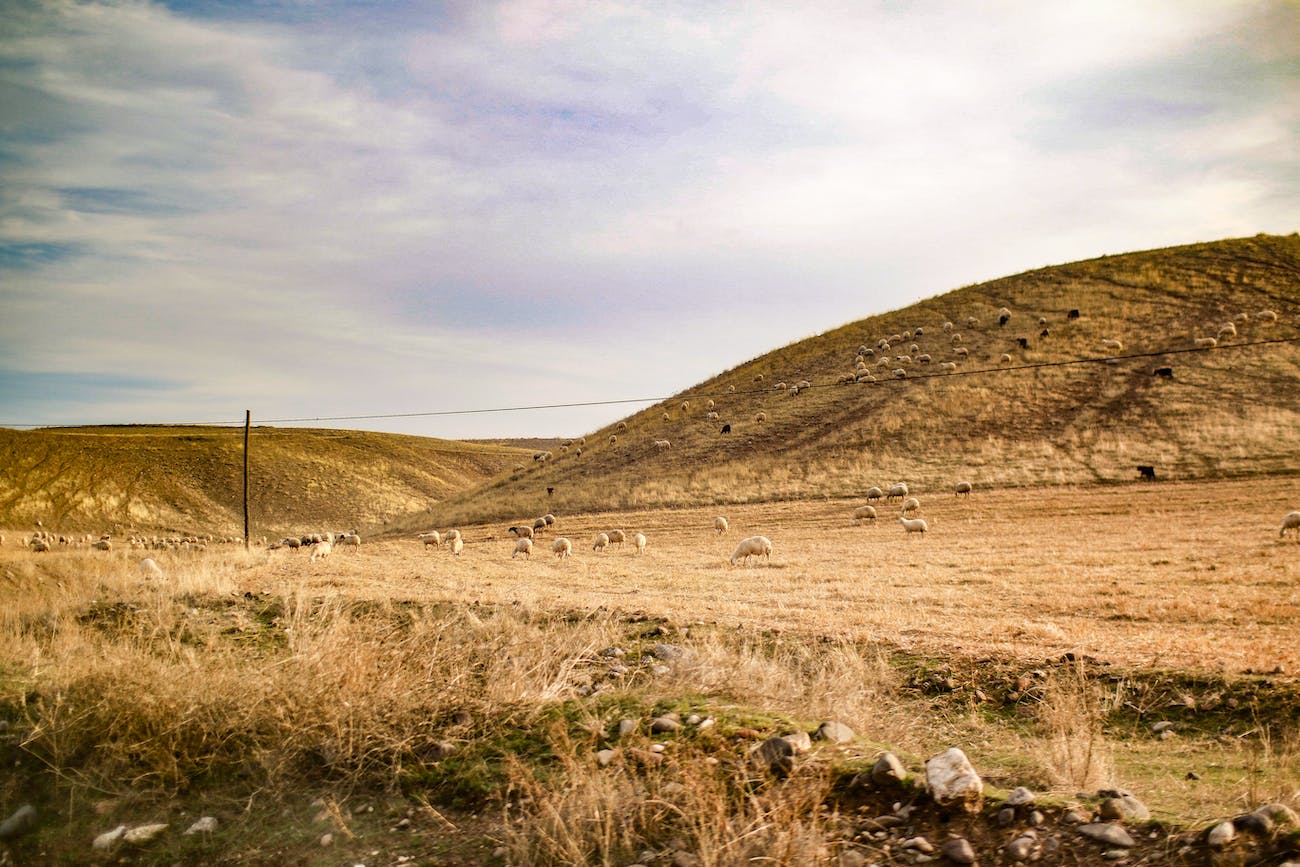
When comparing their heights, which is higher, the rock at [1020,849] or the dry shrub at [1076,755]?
the rock at [1020,849]

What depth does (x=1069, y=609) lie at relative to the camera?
13.8 meters

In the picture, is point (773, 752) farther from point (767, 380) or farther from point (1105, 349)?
point (767, 380)

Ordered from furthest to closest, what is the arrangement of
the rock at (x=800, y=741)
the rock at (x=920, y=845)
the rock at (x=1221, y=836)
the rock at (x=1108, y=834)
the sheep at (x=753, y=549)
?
the sheep at (x=753, y=549)
the rock at (x=800, y=741)
the rock at (x=920, y=845)
the rock at (x=1108, y=834)
the rock at (x=1221, y=836)

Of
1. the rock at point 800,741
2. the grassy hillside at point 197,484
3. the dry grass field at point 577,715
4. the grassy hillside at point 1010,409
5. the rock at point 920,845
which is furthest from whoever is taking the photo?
the grassy hillside at point 197,484

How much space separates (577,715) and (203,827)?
8.26ft

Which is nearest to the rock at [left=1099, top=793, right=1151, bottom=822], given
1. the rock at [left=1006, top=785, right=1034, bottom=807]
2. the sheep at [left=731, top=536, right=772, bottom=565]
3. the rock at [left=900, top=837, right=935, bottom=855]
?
the rock at [left=1006, top=785, right=1034, bottom=807]

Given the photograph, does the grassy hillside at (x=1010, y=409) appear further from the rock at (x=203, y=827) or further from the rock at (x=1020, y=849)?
the rock at (x=203, y=827)

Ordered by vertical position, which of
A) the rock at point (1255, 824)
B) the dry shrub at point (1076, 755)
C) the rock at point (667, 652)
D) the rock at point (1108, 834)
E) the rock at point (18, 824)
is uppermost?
the rock at point (1255, 824)

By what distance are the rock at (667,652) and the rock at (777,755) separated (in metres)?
3.28

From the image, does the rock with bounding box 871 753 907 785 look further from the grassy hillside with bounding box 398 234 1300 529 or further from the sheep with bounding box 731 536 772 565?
the grassy hillside with bounding box 398 234 1300 529

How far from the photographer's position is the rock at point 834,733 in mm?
4807

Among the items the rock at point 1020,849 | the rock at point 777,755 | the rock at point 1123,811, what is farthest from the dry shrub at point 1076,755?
the rock at point 777,755

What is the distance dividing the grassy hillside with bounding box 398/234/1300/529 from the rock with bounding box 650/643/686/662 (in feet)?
106

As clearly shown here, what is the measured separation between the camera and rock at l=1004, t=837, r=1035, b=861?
3535 millimetres
